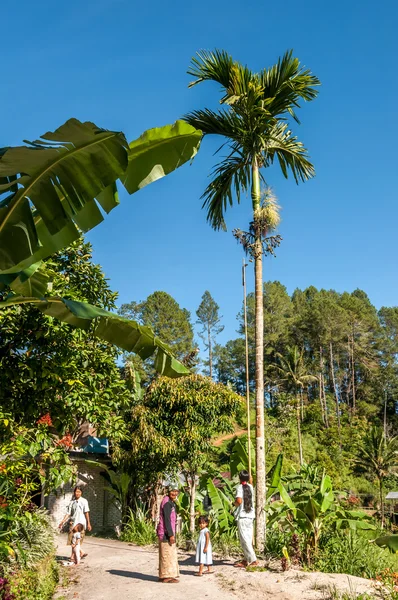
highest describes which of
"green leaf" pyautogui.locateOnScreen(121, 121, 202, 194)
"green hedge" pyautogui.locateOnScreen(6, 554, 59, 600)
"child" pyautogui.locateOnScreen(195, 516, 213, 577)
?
"green leaf" pyautogui.locateOnScreen(121, 121, 202, 194)

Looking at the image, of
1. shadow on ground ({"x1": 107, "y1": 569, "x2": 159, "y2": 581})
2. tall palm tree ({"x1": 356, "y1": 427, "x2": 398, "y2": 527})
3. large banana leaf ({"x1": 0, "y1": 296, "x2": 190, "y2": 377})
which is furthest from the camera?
tall palm tree ({"x1": 356, "y1": 427, "x2": 398, "y2": 527})

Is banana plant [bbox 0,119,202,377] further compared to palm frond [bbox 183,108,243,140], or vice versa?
palm frond [bbox 183,108,243,140]

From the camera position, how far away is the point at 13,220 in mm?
4402

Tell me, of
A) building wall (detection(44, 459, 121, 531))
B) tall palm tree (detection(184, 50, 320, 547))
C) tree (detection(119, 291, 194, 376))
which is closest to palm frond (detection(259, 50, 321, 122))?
tall palm tree (detection(184, 50, 320, 547))

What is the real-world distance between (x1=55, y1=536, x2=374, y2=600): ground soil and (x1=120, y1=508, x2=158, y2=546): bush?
12.5ft

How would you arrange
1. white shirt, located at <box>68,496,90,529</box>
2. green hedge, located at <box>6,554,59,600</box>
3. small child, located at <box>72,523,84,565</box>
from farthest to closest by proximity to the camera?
white shirt, located at <box>68,496,90,529</box>
small child, located at <box>72,523,84,565</box>
green hedge, located at <box>6,554,59,600</box>

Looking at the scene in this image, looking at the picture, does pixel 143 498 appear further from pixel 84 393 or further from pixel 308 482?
pixel 84 393

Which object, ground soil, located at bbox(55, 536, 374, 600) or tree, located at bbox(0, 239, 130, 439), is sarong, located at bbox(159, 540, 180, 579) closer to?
ground soil, located at bbox(55, 536, 374, 600)

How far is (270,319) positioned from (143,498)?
41159mm

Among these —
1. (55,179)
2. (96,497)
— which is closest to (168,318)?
(96,497)

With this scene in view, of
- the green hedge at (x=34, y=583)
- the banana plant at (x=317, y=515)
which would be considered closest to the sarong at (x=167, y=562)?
the green hedge at (x=34, y=583)

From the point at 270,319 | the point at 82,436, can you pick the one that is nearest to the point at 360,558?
the point at 82,436

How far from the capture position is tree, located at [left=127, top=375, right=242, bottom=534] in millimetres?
16062

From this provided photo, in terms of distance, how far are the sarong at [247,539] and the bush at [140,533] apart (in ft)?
17.2
